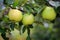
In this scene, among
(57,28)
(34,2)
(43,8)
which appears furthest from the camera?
(57,28)

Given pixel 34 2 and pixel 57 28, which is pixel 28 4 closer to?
pixel 34 2

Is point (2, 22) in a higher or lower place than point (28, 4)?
lower

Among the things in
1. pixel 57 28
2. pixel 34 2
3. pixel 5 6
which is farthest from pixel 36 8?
pixel 57 28

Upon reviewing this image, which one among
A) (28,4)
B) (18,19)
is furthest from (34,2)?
(18,19)

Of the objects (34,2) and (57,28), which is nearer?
(34,2)

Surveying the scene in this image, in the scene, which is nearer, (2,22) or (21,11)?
(21,11)

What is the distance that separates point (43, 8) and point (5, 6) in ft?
0.77

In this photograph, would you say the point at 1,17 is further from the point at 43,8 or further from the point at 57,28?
the point at 57,28

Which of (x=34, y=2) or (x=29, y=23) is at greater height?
(x=34, y=2)

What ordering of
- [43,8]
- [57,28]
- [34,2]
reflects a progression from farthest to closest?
1. [57,28]
2. [34,2]
3. [43,8]

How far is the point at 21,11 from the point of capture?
4.06 feet

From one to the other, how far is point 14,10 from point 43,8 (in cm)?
17

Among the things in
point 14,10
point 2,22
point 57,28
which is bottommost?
point 57,28

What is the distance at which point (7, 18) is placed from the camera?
1.29 m
